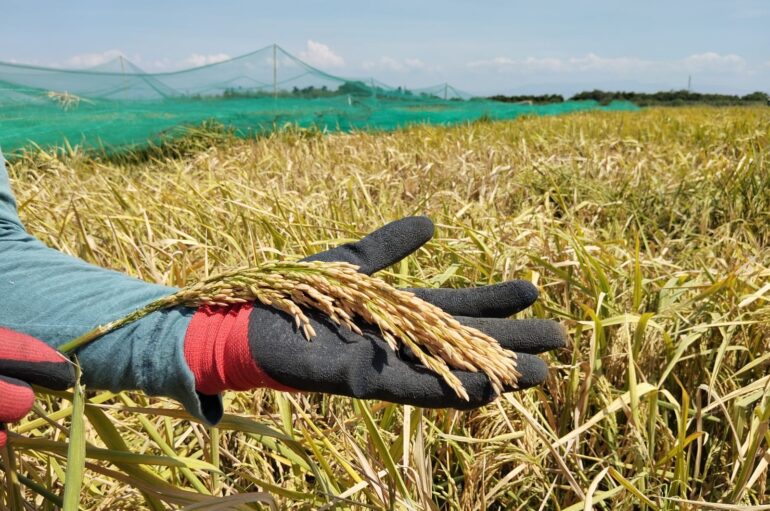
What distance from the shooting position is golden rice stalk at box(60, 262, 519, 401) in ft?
2.58

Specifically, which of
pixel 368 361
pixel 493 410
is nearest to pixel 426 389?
pixel 368 361

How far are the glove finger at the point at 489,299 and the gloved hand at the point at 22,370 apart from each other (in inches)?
21.1

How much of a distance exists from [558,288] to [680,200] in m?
1.48

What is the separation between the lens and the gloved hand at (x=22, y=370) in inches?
A: 32.0

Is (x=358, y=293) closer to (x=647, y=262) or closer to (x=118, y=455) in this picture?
(x=118, y=455)

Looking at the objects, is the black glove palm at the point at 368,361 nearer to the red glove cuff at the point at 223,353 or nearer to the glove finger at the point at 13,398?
the red glove cuff at the point at 223,353

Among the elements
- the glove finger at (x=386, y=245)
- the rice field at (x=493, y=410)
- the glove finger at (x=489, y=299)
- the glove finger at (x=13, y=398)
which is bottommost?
the rice field at (x=493, y=410)

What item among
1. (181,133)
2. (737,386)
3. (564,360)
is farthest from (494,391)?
(181,133)

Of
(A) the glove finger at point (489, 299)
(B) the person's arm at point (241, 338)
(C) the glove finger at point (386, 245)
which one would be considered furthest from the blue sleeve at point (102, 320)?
→ (A) the glove finger at point (489, 299)

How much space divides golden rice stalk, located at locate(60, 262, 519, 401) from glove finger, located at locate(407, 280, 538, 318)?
0.10 metres

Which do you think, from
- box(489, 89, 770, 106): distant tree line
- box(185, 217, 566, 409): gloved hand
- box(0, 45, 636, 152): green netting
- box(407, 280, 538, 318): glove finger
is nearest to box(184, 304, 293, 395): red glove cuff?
box(185, 217, 566, 409): gloved hand

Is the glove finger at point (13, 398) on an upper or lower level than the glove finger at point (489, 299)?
lower

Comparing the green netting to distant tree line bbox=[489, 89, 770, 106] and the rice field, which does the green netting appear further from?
distant tree line bbox=[489, 89, 770, 106]

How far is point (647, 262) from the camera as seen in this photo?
189 centimetres
